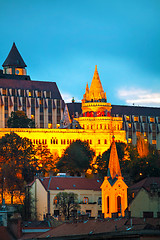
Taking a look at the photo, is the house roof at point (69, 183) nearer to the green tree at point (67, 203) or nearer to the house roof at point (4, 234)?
the green tree at point (67, 203)

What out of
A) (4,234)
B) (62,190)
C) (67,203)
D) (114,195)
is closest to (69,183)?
(62,190)

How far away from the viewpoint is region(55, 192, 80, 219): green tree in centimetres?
14375

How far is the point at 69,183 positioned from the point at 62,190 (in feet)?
11.8

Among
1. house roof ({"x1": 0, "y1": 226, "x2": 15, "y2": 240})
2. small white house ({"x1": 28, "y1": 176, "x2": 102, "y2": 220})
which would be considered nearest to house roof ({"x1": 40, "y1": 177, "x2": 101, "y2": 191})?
small white house ({"x1": 28, "y1": 176, "x2": 102, "y2": 220})

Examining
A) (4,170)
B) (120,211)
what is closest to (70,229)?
(120,211)

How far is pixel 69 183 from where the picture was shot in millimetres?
160875

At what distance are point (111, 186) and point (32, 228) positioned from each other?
118 ft

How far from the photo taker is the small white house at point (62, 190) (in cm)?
15412

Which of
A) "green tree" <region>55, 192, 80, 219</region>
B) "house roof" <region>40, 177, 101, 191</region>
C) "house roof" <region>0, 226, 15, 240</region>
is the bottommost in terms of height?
"house roof" <region>0, 226, 15, 240</region>

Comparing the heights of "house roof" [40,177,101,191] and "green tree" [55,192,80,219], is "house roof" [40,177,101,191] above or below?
above

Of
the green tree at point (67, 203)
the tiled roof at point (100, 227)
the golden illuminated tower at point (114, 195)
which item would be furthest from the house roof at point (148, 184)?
the tiled roof at point (100, 227)

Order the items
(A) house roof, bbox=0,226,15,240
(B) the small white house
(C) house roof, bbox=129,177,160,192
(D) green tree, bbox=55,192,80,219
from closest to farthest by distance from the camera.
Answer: (A) house roof, bbox=0,226,15,240
(C) house roof, bbox=129,177,160,192
(D) green tree, bbox=55,192,80,219
(B) the small white house

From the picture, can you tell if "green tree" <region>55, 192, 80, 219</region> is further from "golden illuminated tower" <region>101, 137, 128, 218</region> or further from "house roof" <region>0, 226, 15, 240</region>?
"house roof" <region>0, 226, 15, 240</region>

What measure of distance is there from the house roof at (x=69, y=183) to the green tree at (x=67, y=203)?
414 cm
